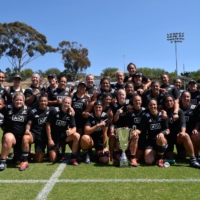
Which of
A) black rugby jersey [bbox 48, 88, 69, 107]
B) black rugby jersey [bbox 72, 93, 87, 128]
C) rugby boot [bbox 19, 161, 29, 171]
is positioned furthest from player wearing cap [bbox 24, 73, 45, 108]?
rugby boot [bbox 19, 161, 29, 171]

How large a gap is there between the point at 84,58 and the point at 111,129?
44.1 m

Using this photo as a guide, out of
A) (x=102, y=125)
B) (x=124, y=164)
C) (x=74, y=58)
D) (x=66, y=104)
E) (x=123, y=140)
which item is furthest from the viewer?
(x=74, y=58)

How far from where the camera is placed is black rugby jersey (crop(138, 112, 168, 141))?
5.25 m

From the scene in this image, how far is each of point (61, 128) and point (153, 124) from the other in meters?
1.94

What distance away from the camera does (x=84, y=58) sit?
48.6 m

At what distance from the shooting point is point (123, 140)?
517cm

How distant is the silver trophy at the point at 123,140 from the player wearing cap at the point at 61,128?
88cm

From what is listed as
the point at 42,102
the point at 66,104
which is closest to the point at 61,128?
the point at 66,104

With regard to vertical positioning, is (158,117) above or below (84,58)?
below

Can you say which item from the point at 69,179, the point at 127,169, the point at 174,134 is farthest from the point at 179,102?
the point at 69,179

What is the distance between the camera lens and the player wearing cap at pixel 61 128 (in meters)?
5.38

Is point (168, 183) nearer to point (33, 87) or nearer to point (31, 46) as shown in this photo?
point (33, 87)

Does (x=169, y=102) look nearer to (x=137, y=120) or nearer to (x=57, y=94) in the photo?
(x=137, y=120)

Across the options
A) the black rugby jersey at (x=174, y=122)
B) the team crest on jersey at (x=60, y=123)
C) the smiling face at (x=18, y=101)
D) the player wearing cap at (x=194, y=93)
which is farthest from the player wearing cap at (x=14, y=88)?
the player wearing cap at (x=194, y=93)
